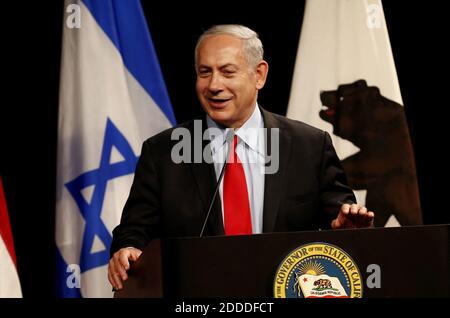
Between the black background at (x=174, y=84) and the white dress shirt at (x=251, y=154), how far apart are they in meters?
1.15

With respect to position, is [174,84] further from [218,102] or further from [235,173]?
[235,173]

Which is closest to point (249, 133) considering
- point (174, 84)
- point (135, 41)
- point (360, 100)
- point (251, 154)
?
point (251, 154)

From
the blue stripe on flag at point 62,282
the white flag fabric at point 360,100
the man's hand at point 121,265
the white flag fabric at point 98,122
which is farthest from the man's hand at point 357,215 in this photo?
the blue stripe on flag at point 62,282

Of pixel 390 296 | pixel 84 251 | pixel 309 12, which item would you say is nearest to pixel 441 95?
pixel 309 12

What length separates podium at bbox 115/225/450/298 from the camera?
5.23 ft

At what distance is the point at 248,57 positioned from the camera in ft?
7.64

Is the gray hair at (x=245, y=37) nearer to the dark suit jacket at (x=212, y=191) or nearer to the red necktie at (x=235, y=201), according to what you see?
the dark suit jacket at (x=212, y=191)

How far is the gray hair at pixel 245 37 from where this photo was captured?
230 centimetres

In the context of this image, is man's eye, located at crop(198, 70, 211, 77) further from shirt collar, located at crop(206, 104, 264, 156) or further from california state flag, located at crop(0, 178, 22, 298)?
california state flag, located at crop(0, 178, 22, 298)

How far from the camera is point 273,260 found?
5.25 feet

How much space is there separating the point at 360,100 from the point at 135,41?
1.06 metres

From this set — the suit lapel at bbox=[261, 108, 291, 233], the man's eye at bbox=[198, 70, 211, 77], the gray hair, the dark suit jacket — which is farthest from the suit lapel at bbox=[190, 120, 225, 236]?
the gray hair

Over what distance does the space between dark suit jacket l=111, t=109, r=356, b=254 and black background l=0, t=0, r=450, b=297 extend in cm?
119
